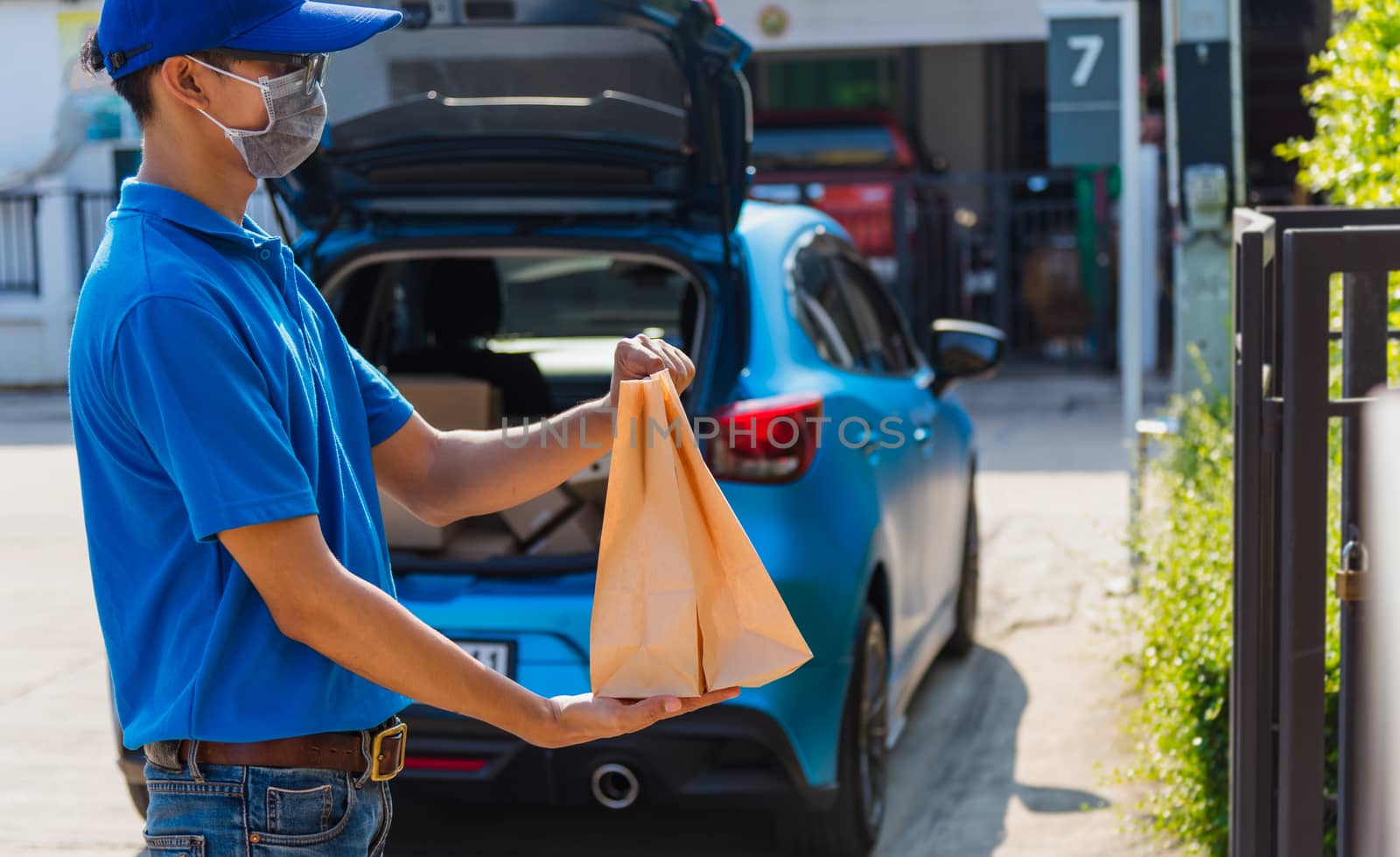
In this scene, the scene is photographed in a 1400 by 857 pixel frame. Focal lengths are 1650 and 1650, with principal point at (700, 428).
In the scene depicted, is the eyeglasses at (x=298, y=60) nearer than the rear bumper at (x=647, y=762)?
Yes

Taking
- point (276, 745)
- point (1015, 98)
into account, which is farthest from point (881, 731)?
point (1015, 98)

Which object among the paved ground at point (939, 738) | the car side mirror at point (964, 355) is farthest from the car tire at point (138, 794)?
the car side mirror at point (964, 355)

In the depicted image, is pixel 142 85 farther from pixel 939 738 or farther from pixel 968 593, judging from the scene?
pixel 968 593

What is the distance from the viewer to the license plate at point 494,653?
3.77 meters

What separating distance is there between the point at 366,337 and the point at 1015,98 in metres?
16.5

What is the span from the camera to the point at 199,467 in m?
1.75

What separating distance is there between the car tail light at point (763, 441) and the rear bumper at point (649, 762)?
21.5 inches

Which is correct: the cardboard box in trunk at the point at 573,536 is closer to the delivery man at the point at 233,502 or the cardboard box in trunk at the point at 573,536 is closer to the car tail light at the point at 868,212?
the delivery man at the point at 233,502

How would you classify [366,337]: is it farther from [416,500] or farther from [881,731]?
[416,500]

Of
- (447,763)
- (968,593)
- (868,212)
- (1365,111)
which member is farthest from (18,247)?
(1365,111)

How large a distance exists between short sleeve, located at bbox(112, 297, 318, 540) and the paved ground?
2832 millimetres

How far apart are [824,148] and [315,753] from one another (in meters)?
13.8

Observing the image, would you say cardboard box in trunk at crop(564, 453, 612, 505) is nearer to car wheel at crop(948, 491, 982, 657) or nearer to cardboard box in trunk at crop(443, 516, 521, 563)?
cardboard box in trunk at crop(443, 516, 521, 563)

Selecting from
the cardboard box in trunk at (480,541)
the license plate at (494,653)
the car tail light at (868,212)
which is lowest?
the license plate at (494,653)
